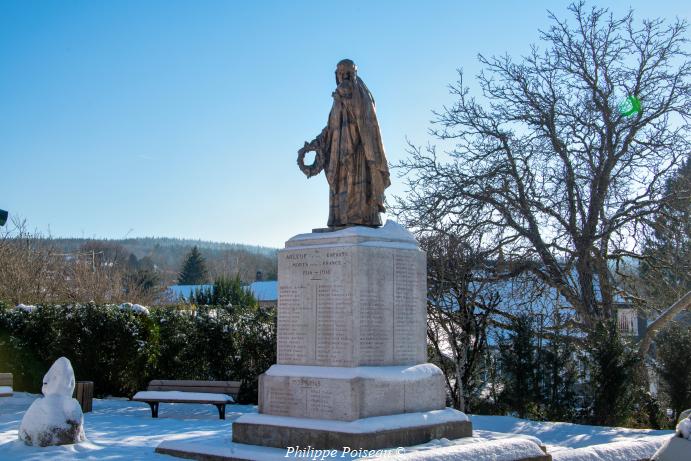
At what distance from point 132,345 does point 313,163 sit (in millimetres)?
7962

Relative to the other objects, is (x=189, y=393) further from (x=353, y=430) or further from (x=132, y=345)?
(x=353, y=430)

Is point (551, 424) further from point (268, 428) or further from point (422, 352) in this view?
point (268, 428)

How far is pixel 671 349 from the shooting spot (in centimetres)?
1405

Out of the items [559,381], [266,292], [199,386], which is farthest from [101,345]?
[266,292]

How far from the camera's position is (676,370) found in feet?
45.8

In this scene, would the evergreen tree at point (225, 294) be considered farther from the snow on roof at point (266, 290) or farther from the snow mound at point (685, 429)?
the snow mound at point (685, 429)

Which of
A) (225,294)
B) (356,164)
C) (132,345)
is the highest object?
(356,164)

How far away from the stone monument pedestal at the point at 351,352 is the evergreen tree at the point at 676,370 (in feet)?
25.0

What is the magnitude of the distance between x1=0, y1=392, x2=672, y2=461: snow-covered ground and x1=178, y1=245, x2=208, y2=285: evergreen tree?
174 feet

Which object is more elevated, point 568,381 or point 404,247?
point 404,247

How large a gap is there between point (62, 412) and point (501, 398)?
28.3ft

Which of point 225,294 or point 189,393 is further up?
point 225,294

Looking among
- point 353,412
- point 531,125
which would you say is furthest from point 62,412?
point 531,125

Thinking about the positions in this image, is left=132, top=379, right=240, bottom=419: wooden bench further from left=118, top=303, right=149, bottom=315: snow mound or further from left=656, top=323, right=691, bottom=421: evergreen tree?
left=656, top=323, right=691, bottom=421: evergreen tree
